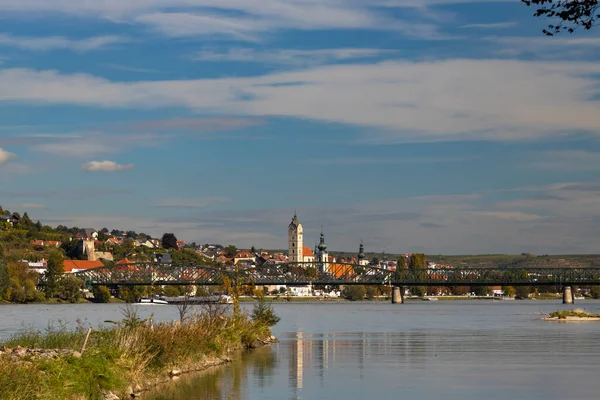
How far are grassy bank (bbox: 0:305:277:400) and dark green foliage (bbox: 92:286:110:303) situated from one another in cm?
13397

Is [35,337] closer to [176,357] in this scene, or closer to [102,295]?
[176,357]

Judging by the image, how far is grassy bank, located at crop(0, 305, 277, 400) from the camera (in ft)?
74.2

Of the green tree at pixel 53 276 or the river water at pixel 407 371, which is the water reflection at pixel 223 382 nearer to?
the river water at pixel 407 371

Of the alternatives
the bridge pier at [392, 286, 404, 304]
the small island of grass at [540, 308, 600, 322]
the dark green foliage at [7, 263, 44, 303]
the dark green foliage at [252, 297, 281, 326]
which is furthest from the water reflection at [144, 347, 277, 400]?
the bridge pier at [392, 286, 404, 304]

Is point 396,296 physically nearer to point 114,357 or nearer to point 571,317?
point 571,317

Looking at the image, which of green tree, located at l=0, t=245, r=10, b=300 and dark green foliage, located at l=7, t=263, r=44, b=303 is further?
dark green foliage, located at l=7, t=263, r=44, b=303

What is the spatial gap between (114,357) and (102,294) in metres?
152

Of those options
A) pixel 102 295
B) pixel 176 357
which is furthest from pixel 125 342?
pixel 102 295

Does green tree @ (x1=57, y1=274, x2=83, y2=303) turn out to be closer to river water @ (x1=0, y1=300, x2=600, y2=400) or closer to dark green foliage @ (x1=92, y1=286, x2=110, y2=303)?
dark green foliage @ (x1=92, y1=286, x2=110, y2=303)

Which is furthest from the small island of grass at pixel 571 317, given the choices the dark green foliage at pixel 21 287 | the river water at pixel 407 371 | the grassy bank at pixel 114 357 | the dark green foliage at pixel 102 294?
→ the dark green foliage at pixel 102 294

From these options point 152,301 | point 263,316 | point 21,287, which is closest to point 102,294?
point 152,301

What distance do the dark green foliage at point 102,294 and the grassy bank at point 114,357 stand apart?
133972 mm

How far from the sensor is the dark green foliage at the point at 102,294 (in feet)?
581

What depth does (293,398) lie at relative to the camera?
1179 inches
